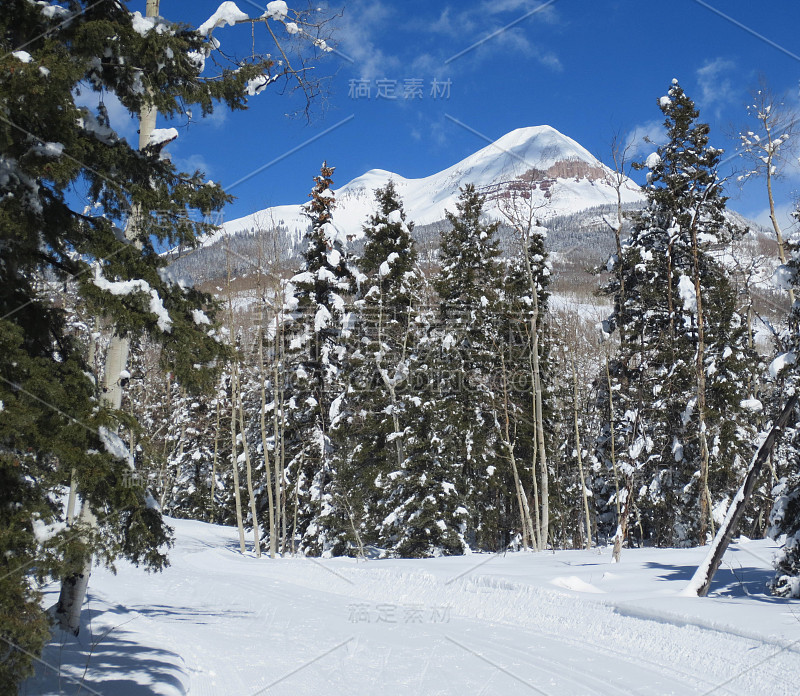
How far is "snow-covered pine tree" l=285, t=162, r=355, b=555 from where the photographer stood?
2359 centimetres

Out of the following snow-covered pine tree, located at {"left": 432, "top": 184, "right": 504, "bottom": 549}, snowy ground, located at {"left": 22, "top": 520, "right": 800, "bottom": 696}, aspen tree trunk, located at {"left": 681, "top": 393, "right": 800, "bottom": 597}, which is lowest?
snowy ground, located at {"left": 22, "top": 520, "right": 800, "bottom": 696}

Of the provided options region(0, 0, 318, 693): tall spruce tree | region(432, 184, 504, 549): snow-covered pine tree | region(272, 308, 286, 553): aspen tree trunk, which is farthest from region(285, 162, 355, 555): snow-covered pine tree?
region(0, 0, 318, 693): tall spruce tree

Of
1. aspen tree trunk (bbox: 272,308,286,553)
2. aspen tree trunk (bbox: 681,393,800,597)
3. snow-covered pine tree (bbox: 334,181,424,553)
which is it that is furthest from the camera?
aspen tree trunk (bbox: 272,308,286,553)

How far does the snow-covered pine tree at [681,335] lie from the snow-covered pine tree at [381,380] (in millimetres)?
7913

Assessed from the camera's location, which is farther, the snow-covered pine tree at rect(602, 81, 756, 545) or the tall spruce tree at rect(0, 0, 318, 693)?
the snow-covered pine tree at rect(602, 81, 756, 545)

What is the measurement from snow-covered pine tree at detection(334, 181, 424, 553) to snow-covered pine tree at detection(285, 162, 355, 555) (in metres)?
0.67

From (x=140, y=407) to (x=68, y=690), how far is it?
104 ft

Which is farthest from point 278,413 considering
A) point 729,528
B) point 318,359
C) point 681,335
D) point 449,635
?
point 729,528

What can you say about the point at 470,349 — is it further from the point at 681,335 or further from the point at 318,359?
the point at 681,335

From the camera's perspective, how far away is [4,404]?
14.3 ft

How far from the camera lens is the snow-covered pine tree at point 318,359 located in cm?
2359

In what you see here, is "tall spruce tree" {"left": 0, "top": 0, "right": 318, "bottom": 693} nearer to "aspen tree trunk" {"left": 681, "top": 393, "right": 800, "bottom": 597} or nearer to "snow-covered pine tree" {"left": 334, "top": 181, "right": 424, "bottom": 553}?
"aspen tree trunk" {"left": 681, "top": 393, "right": 800, "bottom": 597}

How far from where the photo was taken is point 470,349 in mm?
23781

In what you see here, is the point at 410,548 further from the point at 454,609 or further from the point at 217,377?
the point at 217,377
